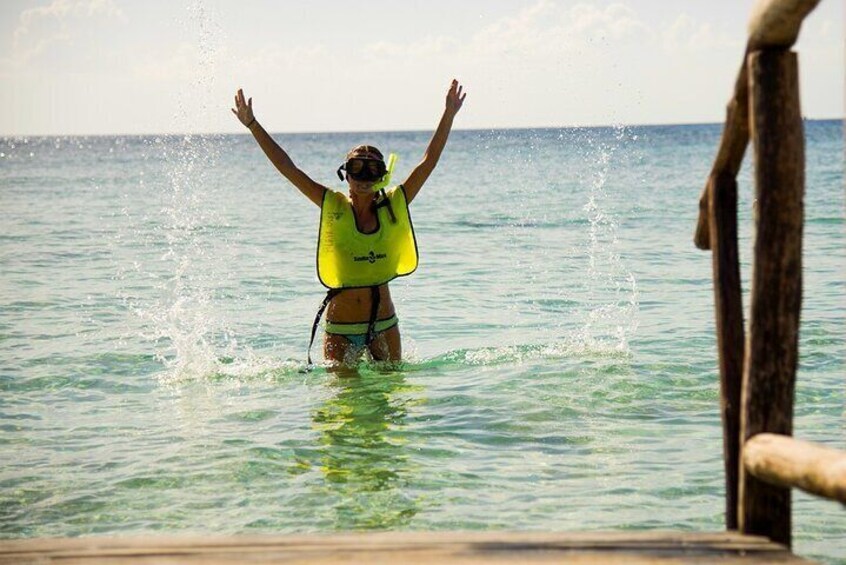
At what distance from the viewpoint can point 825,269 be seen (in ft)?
49.2

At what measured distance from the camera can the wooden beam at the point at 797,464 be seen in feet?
11.4

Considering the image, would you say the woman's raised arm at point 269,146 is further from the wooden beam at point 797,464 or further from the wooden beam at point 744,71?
the wooden beam at point 797,464

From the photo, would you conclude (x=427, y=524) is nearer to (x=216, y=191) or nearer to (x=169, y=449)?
(x=169, y=449)

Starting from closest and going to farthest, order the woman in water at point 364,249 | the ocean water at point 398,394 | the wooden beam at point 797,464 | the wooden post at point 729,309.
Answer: the wooden beam at point 797,464 < the wooden post at point 729,309 < the ocean water at point 398,394 < the woman in water at point 364,249

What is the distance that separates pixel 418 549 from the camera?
3895 millimetres

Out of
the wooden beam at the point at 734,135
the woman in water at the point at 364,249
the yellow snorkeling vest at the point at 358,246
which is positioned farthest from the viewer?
the yellow snorkeling vest at the point at 358,246

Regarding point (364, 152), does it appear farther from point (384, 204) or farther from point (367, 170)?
point (384, 204)

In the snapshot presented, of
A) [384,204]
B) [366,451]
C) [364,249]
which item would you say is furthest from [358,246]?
[366,451]

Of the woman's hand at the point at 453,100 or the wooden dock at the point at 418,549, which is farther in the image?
the woman's hand at the point at 453,100

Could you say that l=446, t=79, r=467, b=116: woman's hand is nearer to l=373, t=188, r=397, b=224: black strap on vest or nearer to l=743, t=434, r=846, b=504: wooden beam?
l=373, t=188, r=397, b=224: black strap on vest

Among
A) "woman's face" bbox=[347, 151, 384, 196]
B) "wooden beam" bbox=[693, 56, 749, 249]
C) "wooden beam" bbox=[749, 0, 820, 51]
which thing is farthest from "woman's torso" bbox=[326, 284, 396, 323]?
"wooden beam" bbox=[749, 0, 820, 51]

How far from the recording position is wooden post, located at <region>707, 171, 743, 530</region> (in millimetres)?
4312

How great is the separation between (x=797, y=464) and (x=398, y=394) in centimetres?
503

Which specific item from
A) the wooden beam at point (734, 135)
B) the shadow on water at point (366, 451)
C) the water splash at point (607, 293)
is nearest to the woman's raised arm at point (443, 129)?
the shadow on water at point (366, 451)
